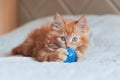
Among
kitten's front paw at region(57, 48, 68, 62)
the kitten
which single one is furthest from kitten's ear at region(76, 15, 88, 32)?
kitten's front paw at region(57, 48, 68, 62)

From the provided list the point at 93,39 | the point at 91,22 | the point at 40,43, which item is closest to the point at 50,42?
the point at 40,43

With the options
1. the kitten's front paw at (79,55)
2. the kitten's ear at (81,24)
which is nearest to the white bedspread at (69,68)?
the kitten's front paw at (79,55)

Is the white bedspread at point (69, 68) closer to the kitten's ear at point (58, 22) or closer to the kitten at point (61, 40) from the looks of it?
the kitten at point (61, 40)

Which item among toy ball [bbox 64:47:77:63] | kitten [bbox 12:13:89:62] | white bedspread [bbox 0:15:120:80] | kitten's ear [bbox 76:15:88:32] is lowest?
white bedspread [bbox 0:15:120:80]

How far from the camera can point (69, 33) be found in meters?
1.20

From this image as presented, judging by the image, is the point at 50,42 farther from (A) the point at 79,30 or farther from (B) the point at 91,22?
(B) the point at 91,22

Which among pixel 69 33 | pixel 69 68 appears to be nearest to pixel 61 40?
pixel 69 33

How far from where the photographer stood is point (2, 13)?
2494 millimetres

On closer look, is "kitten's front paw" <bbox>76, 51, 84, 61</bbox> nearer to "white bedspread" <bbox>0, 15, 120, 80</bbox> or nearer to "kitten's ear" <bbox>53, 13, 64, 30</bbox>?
"white bedspread" <bbox>0, 15, 120, 80</bbox>

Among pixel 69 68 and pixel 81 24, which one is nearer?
pixel 69 68

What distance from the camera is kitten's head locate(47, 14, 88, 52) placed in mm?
1192

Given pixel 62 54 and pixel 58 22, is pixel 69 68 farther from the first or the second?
pixel 58 22

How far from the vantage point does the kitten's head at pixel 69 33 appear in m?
1.19

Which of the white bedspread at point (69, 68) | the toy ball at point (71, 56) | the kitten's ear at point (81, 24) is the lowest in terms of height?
the white bedspread at point (69, 68)
